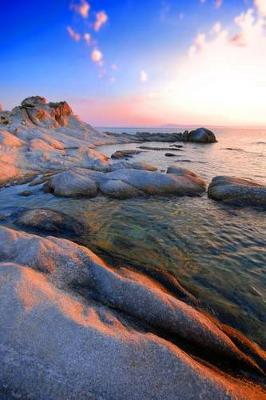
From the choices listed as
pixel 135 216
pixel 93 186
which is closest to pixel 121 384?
pixel 135 216

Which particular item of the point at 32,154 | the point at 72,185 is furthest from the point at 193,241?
the point at 32,154

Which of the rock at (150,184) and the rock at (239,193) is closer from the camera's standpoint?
the rock at (239,193)

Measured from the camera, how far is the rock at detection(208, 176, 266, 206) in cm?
1421

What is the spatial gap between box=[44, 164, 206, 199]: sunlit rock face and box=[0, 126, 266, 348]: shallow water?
0.75 m

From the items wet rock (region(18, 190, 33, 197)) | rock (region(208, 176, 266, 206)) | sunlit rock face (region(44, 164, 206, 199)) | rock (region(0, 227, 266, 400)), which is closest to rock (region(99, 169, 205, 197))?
sunlit rock face (region(44, 164, 206, 199))

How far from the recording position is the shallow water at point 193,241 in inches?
265

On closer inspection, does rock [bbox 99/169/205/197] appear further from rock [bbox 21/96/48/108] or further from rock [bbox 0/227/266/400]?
rock [bbox 21/96/48/108]

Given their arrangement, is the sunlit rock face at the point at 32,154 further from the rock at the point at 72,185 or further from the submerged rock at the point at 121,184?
the submerged rock at the point at 121,184

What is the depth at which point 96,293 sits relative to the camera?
A: 18.4ft

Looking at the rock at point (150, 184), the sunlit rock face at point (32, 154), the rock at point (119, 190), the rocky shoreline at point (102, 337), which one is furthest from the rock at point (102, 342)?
the sunlit rock face at point (32, 154)

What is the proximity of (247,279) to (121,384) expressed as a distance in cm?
526

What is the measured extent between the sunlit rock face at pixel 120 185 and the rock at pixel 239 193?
138 centimetres

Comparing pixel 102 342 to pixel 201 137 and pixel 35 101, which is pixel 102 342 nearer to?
pixel 35 101

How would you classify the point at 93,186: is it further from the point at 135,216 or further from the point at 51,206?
the point at 135,216
